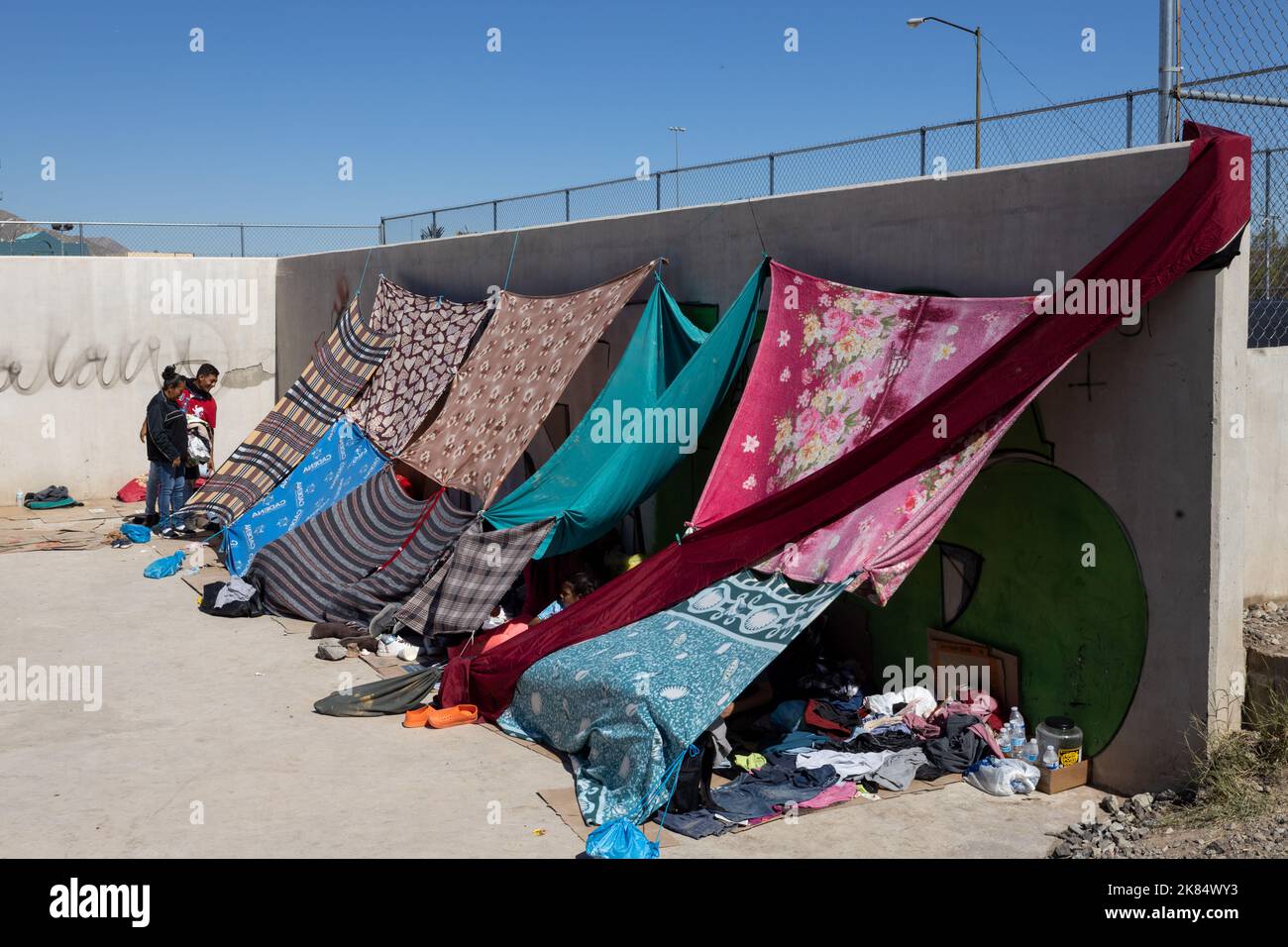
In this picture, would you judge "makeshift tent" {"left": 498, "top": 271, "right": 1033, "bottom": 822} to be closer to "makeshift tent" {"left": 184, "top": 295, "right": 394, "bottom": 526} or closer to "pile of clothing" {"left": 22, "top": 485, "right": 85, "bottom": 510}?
"makeshift tent" {"left": 184, "top": 295, "right": 394, "bottom": 526}

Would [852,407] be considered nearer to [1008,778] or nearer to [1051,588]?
[1051,588]

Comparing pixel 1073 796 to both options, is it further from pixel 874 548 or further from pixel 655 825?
pixel 655 825

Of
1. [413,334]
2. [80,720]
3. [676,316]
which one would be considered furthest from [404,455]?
[80,720]

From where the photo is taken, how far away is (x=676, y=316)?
345 inches

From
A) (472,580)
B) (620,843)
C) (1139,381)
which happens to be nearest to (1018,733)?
(1139,381)

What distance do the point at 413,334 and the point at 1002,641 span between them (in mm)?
6964

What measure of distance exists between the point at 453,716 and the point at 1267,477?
15.9 ft

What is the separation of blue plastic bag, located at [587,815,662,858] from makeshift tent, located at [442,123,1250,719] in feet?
5.99

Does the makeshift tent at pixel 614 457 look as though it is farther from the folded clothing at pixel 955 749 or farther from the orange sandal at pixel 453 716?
the folded clothing at pixel 955 749

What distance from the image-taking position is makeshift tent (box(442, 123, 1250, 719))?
5.58 meters

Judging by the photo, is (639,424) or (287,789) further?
(639,424)

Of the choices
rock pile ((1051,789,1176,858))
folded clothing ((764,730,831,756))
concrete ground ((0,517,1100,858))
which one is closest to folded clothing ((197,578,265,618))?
concrete ground ((0,517,1100,858))

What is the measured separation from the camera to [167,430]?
12812mm

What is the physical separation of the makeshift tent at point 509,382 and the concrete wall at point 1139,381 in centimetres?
234
